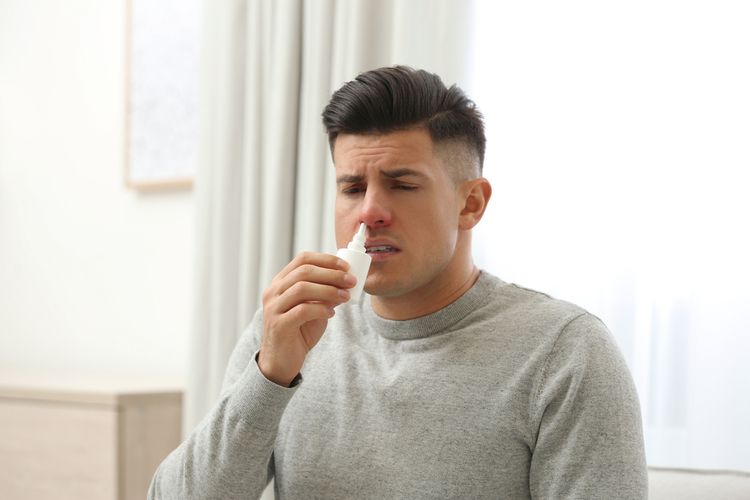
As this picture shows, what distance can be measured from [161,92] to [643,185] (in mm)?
1520

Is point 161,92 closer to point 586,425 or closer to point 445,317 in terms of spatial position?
point 445,317

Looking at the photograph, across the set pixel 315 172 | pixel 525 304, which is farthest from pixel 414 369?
pixel 315 172

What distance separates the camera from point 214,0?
→ 2.35 metres

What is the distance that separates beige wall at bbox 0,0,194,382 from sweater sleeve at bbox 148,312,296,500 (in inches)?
49.7

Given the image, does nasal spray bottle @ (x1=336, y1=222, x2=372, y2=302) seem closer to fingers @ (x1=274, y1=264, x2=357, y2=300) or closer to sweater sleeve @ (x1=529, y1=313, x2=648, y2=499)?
fingers @ (x1=274, y1=264, x2=357, y2=300)

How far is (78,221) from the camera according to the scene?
2.89m

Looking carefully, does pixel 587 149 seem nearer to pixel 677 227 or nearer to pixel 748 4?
pixel 677 227

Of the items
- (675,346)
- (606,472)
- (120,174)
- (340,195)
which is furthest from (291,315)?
(120,174)

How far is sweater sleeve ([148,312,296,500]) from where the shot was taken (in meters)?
1.31

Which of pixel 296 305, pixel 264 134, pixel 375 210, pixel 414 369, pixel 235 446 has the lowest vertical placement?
pixel 235 446

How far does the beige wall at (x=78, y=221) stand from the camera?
272 cm

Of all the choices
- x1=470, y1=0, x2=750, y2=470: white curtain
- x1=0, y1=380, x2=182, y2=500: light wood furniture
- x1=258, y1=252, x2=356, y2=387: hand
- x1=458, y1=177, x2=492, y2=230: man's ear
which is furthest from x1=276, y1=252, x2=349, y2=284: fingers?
x1=0, y1=380, x2=182, y2=500: light wood furniture

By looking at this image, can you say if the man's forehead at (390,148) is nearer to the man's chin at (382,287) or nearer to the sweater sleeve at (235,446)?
the man's chin at (382,287)

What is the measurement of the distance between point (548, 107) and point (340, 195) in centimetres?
68
